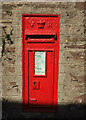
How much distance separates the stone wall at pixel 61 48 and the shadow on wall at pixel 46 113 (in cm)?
5

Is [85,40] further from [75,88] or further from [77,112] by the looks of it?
[77,112]

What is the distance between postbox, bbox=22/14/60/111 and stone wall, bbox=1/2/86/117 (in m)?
0.10

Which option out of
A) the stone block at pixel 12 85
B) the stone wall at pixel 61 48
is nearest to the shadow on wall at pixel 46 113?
the stone wall at pixel 61 48

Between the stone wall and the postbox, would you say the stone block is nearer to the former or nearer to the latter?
the stone wall

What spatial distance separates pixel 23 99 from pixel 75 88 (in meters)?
1.20

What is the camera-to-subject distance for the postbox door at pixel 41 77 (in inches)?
136

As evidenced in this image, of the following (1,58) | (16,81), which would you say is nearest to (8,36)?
(1,58)

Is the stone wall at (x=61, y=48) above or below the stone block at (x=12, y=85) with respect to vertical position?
above

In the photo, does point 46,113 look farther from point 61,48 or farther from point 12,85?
point 61,48

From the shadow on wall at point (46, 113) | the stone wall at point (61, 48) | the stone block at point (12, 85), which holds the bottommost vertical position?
the shadow on wall at point (46, 113)

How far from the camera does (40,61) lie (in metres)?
3.49

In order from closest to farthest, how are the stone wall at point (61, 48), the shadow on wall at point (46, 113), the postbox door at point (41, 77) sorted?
1. the stone wall at point (61, 48)
2. the postbox door at point (41, 77)
3. the shadow on wall at point (46, 113)

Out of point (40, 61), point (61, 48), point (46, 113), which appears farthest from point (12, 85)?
point (61, 48)

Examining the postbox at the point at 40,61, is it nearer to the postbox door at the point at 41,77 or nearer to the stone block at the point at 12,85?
the postbox door at the point at 41,77
